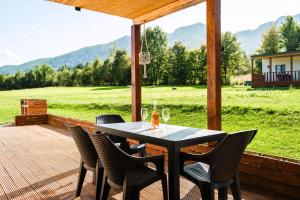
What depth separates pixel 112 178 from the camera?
8.21ft

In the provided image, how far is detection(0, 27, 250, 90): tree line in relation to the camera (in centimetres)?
1833

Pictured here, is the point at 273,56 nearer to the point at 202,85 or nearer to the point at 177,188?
the point at 202,85

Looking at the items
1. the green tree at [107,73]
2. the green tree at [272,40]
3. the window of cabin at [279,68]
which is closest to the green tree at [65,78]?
the green tree at [107,73]

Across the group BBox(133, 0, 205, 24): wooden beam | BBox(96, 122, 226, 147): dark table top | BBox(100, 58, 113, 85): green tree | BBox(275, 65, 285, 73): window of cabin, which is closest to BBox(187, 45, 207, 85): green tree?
BBox(275, 65, 285, 73): window of cabin

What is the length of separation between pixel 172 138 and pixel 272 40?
508 inches

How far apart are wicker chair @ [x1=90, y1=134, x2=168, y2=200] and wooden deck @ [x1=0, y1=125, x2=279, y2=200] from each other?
0.80 meters

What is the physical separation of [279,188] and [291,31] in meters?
12.4

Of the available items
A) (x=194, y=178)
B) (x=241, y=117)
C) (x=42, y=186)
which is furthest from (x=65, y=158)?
(x=241, y=117)

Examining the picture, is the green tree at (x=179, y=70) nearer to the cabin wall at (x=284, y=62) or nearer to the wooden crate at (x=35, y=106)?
the cabin wall at (x=284, y=62)

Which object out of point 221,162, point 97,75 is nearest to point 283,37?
point 221,162

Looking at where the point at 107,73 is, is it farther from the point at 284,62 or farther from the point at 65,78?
the point at 284,62

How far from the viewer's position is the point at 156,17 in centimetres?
489

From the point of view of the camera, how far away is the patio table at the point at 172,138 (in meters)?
2.47

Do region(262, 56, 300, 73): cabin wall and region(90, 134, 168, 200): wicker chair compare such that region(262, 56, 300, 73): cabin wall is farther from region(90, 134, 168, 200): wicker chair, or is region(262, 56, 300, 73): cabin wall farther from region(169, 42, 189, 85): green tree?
region(90, 134, 168, 200): wicker chair
